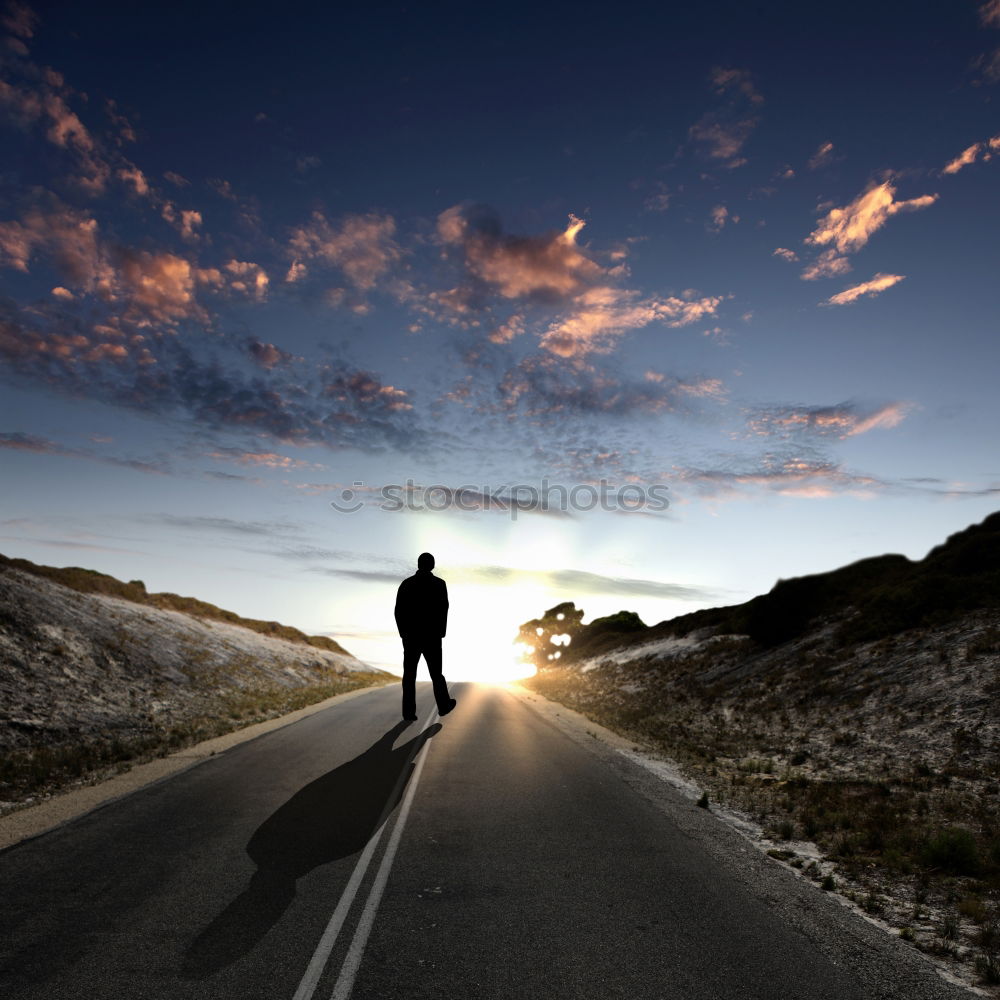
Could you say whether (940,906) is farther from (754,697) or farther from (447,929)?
(754,697)

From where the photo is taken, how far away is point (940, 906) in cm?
720

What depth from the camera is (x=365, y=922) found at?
5691mm

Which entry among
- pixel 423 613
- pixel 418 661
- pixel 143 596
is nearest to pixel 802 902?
pixel 423 613

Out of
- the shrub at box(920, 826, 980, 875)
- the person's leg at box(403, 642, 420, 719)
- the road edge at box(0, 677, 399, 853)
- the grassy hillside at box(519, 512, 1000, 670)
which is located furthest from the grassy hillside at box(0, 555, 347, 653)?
the grassy hillside at box(519, 512, 1000, 670)

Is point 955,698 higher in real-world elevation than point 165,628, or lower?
lower

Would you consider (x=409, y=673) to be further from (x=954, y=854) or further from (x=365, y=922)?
(x=954, y=854)

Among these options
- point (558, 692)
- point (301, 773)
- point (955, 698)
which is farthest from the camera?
point (558, 692)

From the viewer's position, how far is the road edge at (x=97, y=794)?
8297mm

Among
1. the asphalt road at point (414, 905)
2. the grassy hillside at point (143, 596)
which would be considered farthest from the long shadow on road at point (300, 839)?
the grassy hillside at point (143, 596)

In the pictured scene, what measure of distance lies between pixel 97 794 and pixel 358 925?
696cm

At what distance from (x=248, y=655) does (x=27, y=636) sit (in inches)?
663

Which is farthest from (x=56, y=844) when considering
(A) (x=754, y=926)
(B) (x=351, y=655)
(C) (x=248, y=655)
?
(B) (x=351, y=655)

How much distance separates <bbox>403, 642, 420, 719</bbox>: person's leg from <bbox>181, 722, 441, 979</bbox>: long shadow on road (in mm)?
1827

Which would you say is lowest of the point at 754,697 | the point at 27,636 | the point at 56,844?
the point at 56,844
